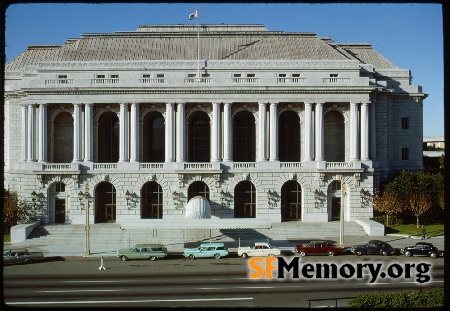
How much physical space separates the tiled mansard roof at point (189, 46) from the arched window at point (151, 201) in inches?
659

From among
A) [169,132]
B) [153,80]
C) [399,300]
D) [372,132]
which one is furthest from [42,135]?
[399,300]

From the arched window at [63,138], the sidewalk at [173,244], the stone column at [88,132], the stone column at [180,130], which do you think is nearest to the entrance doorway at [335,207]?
the sidewalk at [173,244]

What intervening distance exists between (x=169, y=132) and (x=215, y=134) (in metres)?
5.44

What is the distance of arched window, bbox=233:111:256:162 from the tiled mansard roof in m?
8.54

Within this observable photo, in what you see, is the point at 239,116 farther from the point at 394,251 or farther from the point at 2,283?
the point at 2,283

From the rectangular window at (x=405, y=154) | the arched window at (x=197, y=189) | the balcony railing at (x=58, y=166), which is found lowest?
the arched window at (x=197, y=189)

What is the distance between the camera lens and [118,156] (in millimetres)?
58062

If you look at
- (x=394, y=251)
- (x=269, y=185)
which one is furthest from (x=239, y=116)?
(x=394, y=251)

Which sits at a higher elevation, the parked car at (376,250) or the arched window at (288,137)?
the arched window at (288,137)

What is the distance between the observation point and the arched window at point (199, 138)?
190 feet

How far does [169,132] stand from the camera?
184ft

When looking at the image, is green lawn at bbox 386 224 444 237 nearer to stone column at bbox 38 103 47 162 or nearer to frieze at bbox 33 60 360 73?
frieze at bbox 33 60 360 73

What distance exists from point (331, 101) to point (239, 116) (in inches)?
437

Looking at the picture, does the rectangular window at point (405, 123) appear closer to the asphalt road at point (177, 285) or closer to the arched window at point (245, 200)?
the arched window at point (245, 200)
